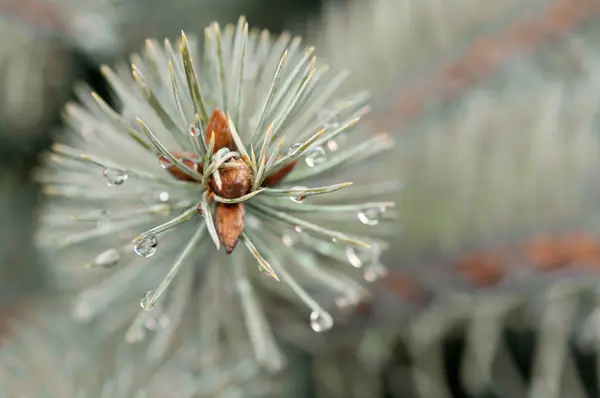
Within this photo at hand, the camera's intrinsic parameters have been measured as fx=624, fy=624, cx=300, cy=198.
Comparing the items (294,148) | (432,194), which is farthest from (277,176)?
(432,194)

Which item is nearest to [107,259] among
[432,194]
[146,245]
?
[146,245]

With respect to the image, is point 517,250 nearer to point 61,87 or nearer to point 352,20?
point 352,20

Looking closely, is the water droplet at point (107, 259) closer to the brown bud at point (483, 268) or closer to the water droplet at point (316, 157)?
the water droplet at point (316, 157)

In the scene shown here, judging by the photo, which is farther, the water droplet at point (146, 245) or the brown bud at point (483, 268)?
the brown bud at point (483, 268)

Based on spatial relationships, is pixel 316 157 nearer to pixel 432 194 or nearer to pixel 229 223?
pixel 229 223

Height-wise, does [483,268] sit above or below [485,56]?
below

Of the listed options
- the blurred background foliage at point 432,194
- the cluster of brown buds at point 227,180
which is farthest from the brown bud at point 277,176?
the blurred background foliage at point 432,194

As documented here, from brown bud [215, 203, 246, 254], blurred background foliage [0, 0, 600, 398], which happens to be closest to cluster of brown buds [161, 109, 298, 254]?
→ brown bud [215, 203, 246, 254]

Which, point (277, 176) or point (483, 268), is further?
point (483, 268)
